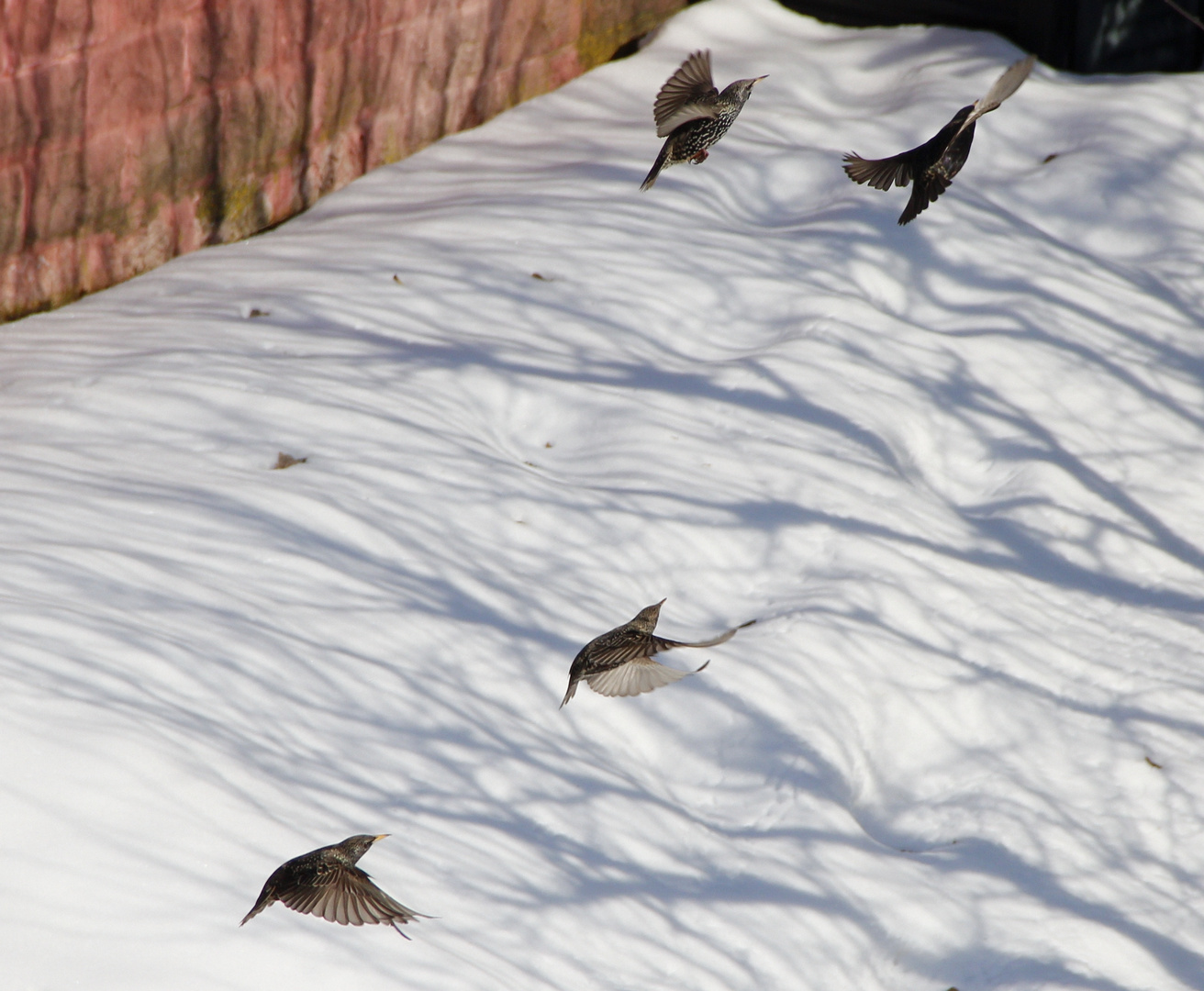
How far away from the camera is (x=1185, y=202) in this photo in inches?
262

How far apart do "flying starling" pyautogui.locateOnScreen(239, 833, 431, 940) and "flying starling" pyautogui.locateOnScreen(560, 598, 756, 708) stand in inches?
31.4

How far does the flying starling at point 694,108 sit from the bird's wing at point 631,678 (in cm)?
207

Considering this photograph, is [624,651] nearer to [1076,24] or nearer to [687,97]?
[687,97]

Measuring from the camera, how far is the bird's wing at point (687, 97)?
13.8 feet

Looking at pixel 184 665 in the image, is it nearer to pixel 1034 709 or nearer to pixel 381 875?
pixel 381 875

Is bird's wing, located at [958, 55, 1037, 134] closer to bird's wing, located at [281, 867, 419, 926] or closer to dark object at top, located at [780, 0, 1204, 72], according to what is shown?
bird's wing, located at [281, 867, 419, 926]

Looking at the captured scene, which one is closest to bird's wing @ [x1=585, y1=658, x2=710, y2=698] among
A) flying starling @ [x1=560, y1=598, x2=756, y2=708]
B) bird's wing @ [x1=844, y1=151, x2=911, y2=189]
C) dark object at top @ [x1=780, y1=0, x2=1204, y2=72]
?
flying starling @ [x1=560, y1=598, x2=756, y2=708]

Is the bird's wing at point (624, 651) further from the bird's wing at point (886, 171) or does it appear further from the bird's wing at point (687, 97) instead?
the bird's wing at point (687, 97)

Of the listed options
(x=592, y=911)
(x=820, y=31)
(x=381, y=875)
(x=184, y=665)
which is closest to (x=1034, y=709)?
(x=592, y=911)

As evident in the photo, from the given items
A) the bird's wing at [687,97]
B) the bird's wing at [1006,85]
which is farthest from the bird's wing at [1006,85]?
the bird's wing at [687,97]

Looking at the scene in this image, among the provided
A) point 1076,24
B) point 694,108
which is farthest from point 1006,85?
point 1076,24

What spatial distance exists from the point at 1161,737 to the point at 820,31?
19.8 ft

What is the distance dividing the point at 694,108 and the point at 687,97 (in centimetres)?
11

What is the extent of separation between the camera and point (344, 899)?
7.63ft
